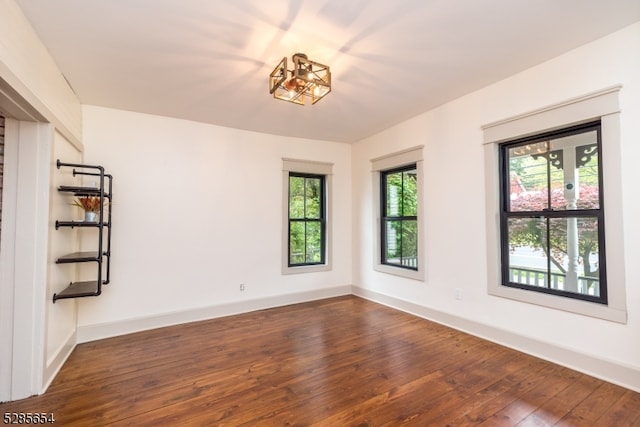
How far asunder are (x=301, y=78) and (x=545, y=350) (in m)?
3.16

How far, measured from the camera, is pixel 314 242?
4.92 meters

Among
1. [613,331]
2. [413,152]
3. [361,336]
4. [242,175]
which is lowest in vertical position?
[361,336]

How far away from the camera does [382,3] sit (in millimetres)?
1877

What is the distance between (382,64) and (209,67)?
154cm

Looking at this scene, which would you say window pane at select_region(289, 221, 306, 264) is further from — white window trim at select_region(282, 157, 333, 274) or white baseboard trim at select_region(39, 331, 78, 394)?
white baseboard trim at select_region(39, 331, 78, 394)

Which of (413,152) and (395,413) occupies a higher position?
(413,152)

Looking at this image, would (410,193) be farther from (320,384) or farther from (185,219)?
(185,219)

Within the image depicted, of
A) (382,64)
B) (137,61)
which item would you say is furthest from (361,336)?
(137,61)

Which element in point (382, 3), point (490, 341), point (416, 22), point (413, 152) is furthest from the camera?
point (413, 152)

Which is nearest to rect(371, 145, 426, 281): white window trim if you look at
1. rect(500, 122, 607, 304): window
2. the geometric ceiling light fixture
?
rect(500, 122, 607, 304): window

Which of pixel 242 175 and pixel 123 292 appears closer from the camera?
pixel 123 292

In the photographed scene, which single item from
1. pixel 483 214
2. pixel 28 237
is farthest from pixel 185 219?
pixel 483 214

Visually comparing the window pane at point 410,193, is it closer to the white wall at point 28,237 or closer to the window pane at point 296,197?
the window pane at point 296,197

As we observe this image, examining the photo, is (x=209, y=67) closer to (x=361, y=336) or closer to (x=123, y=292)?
(x=123, y=292)
